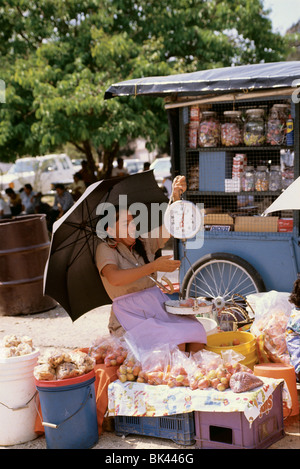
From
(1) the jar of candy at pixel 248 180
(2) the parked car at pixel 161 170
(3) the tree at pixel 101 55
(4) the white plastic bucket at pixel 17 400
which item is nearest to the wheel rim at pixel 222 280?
(1) the jar of candy at pixel 248 180

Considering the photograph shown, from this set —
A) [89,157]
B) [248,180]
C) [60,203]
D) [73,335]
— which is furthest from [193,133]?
[89,157]

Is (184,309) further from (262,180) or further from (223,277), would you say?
(262,180)

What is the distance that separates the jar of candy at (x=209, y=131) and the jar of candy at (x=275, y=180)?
81 centimetres

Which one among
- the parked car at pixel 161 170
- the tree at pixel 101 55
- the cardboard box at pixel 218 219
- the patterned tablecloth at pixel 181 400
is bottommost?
the patterned tablecloth at pixel 181 400

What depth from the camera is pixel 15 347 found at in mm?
4316

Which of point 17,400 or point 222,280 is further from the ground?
point 222,280

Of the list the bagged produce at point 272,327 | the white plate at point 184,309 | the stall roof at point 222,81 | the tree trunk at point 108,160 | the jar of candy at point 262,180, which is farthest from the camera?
the tree trunk at point 108,160

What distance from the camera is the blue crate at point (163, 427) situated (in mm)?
3982

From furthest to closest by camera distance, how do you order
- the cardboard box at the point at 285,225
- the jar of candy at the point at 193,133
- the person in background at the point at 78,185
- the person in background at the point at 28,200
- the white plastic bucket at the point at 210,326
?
the person in background at the point at 28,200 < the person in background at the point at 78,185 < the jar of candy at the point at 193,133 < the cardboard box at the point at 285,225 < the white plastic bucket at the point at 210,326

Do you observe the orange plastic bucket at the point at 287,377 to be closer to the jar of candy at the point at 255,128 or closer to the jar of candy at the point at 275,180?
the jar of candy at the point at 275,180

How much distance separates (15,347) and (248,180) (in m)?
3.67

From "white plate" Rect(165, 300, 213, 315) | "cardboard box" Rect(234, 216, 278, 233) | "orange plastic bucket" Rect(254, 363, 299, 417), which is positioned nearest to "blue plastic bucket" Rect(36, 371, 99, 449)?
"white plate" Rect(165, 300, 213, 315)

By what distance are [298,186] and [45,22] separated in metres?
10.8

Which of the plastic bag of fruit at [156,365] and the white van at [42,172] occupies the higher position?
the white van at [42,172]
